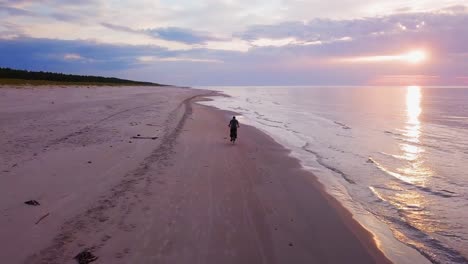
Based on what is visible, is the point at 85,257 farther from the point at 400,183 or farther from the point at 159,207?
the point at 400,183

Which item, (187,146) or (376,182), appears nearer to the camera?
(376,182)

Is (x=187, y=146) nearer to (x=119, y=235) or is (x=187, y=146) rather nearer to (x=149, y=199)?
(x=149, y=199)

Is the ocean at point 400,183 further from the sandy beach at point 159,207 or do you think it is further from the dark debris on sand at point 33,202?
the dark debris on sand at point 33,202

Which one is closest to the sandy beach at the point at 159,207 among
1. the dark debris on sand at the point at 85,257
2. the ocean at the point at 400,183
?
the dark debris on sand at the point at 85,257

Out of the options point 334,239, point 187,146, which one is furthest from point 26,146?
point 334,239

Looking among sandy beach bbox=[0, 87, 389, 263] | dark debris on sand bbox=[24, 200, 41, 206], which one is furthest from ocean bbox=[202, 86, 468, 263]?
dark debris on sand bbox=[24, 200, 41, 206]

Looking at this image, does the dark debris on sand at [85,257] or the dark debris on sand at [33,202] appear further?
the dark debris on sand at [33,202]

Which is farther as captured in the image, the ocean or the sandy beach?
the ocean

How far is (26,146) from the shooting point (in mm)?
11578

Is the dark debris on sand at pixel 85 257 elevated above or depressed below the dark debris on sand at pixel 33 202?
below

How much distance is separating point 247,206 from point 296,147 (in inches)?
421

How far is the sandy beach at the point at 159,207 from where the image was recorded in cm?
589

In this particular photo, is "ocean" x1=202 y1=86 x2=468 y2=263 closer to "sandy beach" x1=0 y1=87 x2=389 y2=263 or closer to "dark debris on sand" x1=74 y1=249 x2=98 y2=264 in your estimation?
"sandy beach" x1=0 y1=87 x2=389 y2=263

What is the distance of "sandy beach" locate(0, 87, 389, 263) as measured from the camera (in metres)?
5.89
